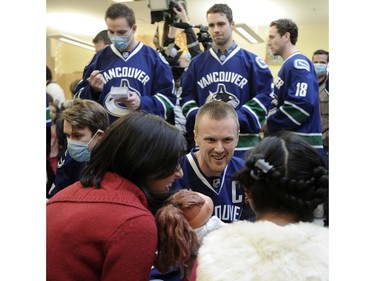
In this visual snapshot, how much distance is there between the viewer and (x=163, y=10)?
8.29ft

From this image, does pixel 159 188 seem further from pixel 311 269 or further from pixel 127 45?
pixel 127 45

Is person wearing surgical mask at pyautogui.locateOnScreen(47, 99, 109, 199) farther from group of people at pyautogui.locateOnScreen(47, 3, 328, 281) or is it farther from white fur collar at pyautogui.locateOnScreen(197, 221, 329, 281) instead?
white fur collar at pyautogui.locateOnScreen(197, 221, 329, 281)

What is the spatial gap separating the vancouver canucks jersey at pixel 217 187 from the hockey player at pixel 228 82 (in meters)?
0.54

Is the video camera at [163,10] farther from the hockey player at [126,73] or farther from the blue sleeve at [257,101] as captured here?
the blue sleeve at [257,101]

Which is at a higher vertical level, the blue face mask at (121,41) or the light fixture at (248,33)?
the light fixture at (248,33)

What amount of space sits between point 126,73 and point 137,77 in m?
0.05

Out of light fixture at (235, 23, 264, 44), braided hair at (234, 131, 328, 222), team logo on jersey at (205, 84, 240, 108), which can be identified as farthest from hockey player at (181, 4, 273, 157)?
light fixture at (235, 23, 264, 44)

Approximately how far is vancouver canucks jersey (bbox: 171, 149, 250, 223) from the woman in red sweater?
1.66 ft

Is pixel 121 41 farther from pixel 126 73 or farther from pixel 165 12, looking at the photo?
pixel 165 12

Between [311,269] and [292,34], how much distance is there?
1945mm

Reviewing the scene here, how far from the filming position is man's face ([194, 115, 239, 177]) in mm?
1519

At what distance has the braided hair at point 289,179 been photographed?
32.9 inches

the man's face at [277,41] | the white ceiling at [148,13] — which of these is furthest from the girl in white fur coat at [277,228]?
the white ceiling at [148,13]

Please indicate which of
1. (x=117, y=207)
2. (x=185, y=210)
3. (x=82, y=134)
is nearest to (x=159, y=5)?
(x=82, y=134)
